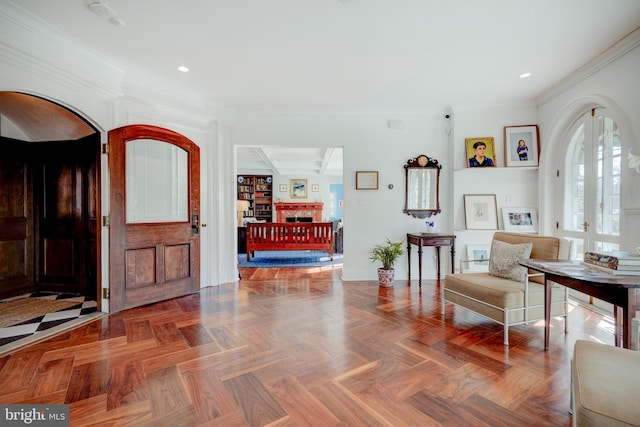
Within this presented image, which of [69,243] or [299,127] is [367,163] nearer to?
[299,127]

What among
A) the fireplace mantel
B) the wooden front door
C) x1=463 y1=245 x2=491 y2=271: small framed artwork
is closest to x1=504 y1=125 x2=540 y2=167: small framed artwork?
x1=463 y1=245 x2=491 y2=271: small framed artwork

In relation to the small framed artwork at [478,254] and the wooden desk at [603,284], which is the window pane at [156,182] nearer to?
the wooden desk at [603,284]

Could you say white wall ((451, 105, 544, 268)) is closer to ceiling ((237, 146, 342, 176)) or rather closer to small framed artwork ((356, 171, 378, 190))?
small framed artwork ((356, 171, 378, 190))

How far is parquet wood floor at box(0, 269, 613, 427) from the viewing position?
155cm

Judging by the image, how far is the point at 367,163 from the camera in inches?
179

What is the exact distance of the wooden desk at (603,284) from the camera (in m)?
1.55

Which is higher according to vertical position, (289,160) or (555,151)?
(289,160)

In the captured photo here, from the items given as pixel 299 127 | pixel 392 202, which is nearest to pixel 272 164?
pixel 299 127

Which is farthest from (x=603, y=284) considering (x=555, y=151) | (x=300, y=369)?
(x=555, y=151)

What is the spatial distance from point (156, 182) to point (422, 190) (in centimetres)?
367

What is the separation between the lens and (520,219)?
4117 millimetres

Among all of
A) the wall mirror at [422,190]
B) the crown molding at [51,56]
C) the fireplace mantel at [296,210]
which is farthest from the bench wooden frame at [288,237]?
the fireplace mantel at [296,210]

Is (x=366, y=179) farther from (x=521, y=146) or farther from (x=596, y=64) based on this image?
(x=596, y=64)

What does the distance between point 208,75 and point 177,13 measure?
108cm
